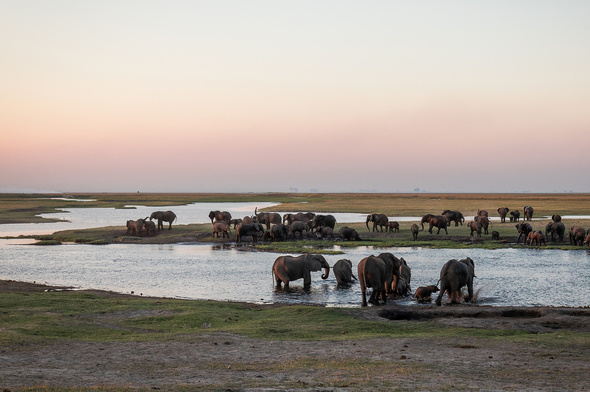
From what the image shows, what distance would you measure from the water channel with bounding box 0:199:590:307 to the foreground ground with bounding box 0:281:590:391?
5.30 m

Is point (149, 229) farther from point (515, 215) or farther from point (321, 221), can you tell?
point (515, 215)

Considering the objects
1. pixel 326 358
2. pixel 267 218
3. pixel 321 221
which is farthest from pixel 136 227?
pixel 326 358

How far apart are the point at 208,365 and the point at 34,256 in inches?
1107

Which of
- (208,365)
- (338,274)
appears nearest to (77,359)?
(208,365)

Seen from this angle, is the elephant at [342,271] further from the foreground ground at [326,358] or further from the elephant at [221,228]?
the elephant at [221,228]

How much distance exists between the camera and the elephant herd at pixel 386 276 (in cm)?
1929

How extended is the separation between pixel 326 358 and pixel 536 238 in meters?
31.1

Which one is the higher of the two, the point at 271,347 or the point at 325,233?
the point at 325,233

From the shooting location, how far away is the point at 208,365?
34.7 ft

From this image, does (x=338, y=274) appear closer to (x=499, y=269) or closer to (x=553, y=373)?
(x=499, y=269)

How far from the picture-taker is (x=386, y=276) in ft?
67.0

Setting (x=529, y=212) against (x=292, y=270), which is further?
(x=529, y=212)

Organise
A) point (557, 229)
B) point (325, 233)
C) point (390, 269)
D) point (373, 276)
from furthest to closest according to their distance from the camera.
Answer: point (325, 233) < point (557, 229) < point (390, 269) < point (373, 276)

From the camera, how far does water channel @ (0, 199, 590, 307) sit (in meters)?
21.5
